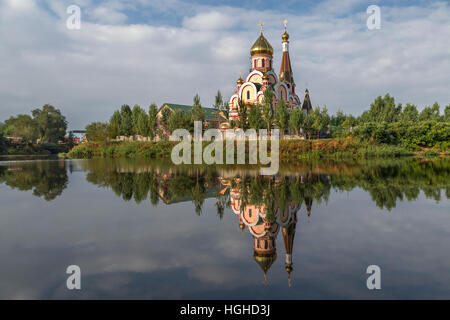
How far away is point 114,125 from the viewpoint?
48.3m

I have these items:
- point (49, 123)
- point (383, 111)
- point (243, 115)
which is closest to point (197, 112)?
point (243, 115)

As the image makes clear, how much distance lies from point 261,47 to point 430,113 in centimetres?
2725

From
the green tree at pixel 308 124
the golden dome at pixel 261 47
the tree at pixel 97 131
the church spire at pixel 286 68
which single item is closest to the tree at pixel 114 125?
the tree at pixel 97 131

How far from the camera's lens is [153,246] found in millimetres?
5305

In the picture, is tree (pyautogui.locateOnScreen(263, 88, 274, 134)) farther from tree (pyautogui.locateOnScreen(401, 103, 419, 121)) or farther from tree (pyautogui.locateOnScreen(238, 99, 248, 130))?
tree (pyautogui.locateOnScreen(401, 103, 419, 121))

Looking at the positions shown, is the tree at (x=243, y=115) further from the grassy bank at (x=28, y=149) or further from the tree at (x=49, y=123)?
the tree at (x=49, y=123)

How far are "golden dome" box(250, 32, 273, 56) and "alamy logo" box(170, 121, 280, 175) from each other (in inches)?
476

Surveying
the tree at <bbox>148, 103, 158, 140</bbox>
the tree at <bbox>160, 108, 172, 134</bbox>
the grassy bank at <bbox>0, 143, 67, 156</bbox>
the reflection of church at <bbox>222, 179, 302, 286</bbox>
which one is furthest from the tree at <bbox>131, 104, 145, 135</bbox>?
the reflection of church at <bbox>222, 179, 302, 286</bbox>

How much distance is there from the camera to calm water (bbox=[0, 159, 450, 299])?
148 inches

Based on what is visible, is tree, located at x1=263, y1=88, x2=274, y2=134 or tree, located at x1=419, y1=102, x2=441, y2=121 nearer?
tree, located at x1=263, y1=88, x2=274, y2=134

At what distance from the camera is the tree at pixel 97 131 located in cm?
4822

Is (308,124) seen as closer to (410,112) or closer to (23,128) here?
(410,112)

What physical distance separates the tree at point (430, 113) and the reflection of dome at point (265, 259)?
4734 centimetres
